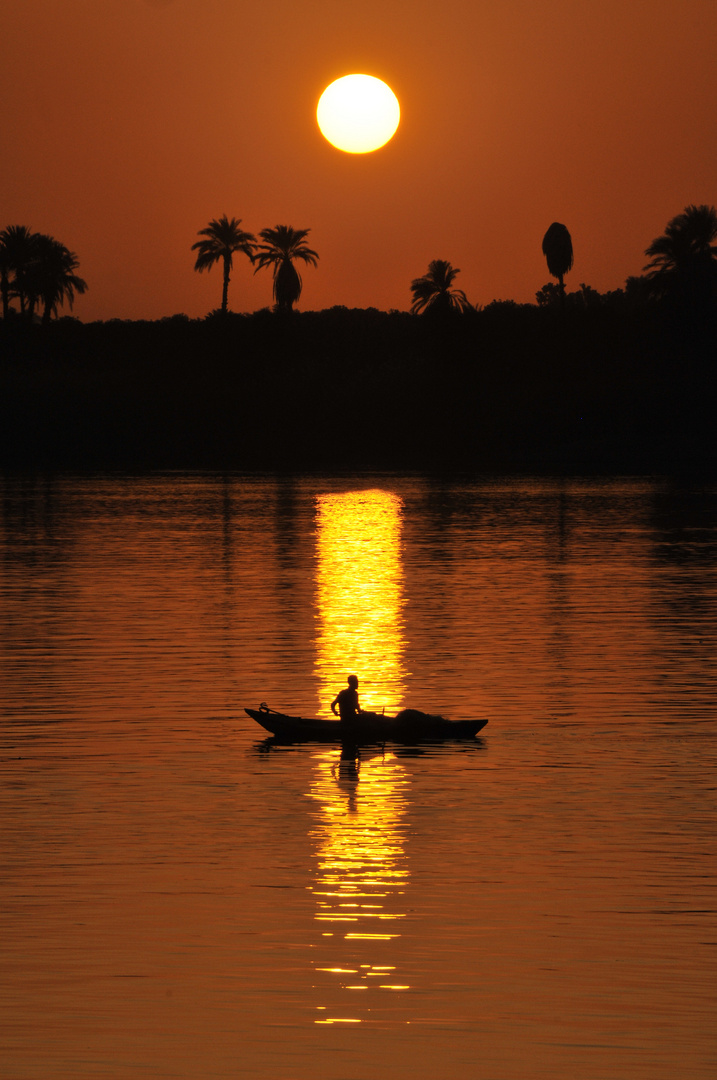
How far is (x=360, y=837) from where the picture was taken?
17812mm

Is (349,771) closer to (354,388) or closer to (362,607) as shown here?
(362,607)

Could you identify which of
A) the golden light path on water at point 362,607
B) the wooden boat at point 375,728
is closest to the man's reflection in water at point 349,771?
the wooden boat at point 375,728

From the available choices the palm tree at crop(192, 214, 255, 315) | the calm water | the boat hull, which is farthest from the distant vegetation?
the boat hull

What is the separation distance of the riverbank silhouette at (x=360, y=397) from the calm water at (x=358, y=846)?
105 meters

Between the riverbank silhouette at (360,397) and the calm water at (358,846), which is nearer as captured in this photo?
the calm water at (358,846)

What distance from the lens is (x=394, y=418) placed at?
15938 centimetres

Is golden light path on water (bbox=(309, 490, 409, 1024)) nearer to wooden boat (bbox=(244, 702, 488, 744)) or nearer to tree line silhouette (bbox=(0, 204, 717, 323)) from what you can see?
wooden boat (bbox=(244, 702, 488, 744))

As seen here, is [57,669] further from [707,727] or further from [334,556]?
[334,556]

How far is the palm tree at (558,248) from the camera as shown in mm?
158375

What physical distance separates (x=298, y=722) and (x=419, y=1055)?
1234cm

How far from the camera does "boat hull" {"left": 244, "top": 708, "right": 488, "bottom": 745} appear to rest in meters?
23.0

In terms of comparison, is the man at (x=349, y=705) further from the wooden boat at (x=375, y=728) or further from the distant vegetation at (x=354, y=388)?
the distant vegetation at (x=354, y=388)

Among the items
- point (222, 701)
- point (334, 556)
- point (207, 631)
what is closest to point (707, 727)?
point (222, 701)

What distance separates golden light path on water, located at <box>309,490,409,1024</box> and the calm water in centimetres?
5
